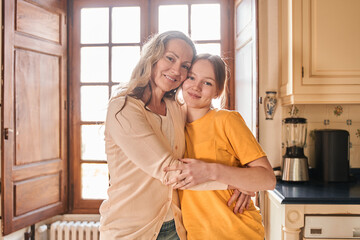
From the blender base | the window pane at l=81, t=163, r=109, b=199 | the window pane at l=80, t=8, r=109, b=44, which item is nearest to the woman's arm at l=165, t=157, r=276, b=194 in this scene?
A: the blender base

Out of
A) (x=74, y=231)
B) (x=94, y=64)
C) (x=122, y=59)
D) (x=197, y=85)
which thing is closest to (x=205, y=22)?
(x=122, y=59)

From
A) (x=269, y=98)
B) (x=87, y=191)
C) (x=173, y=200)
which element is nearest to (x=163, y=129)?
(x=173, y=200)

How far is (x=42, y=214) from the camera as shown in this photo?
247 cm

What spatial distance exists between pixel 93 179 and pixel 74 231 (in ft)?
1.55

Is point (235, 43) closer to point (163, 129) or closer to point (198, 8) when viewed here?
point (198, 8)

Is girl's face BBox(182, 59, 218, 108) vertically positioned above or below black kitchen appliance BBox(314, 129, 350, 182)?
above

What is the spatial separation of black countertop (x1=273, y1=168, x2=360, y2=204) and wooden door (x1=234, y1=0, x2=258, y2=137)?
471mm

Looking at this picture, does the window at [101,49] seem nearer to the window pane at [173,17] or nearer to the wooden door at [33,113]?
the window pane at [173,17]

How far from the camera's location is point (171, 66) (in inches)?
50.4

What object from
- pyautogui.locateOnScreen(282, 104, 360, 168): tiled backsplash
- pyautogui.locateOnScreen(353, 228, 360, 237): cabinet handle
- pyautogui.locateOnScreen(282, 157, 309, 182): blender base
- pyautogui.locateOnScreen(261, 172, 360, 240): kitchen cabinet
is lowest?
pyautogui.locateOnScreen(353, 228, 360, 237): cabinet handle

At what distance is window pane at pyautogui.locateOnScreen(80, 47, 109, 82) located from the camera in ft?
9.23

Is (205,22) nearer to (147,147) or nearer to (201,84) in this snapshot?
(201,84)

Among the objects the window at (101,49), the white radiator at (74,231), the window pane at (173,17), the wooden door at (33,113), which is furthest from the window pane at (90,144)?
the window pane at (173,17)

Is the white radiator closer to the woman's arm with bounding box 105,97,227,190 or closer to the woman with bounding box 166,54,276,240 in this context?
the woman with bounding box 166,54,276,240
